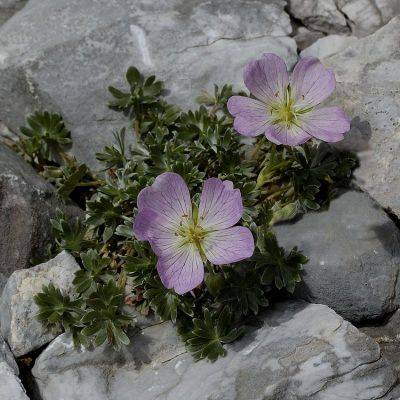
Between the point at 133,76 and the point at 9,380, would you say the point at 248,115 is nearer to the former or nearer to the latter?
the point at 133,76

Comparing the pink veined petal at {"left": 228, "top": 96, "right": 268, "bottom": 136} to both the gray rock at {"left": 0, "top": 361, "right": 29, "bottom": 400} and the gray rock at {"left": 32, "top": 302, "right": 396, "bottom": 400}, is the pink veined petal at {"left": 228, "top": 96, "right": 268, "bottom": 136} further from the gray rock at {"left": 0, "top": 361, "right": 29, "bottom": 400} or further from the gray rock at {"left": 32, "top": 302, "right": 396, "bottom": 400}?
the gray rock at {"left": 0, "top": 361, "right": 29, "bottom": 400}

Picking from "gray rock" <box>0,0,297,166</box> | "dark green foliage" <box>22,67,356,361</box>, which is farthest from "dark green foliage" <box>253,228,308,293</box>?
"gray rock" <box>0,0,297,166</box>

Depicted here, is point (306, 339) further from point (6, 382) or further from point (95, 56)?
point (95, 56)

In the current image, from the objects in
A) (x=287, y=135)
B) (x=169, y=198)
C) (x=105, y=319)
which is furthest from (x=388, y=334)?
(x=105, y=319)

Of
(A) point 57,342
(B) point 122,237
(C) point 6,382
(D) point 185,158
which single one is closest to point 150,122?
(D) point 185,158

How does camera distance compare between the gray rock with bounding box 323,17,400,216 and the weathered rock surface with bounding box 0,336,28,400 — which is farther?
the gray rock with bounding box 323,17,400,216

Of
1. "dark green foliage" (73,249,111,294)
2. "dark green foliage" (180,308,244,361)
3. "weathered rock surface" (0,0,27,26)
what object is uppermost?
"weathered rock surface" (0,0,27,26)

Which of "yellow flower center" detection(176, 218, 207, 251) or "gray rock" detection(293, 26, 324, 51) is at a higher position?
"yellow flower center" detection(176, 218, 207, 251)

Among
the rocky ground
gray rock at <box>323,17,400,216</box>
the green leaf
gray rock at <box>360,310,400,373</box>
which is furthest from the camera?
the green leaf
